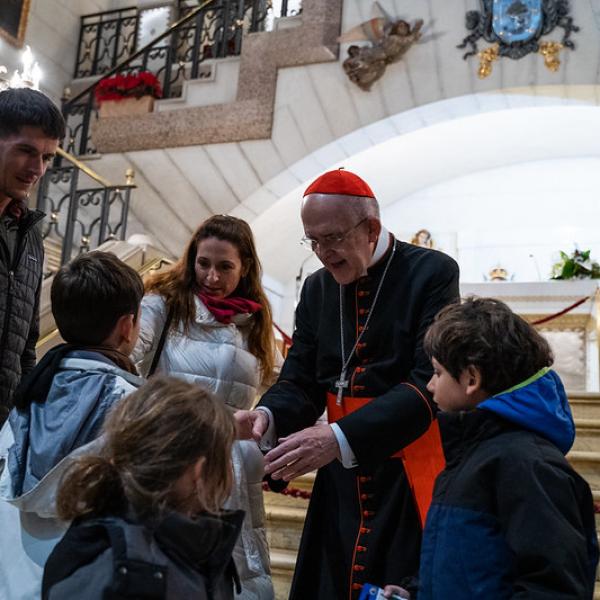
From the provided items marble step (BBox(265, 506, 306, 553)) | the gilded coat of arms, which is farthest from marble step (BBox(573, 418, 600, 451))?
the gilded coat of arms

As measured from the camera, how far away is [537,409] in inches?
Result: 58.8

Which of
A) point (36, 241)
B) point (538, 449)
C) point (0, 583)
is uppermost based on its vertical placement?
point (36, 241)

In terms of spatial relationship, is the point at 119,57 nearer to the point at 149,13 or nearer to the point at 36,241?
the point at 149,13

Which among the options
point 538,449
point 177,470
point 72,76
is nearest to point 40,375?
point 177,470

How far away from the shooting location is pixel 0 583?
162 cm

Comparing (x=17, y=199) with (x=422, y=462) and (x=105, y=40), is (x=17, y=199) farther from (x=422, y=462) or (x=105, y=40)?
(x=105, y=40)

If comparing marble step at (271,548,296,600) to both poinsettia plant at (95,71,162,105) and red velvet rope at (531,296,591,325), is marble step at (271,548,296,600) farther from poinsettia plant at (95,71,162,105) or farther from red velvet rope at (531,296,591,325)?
poinsettia plant at (95,71,162,105)

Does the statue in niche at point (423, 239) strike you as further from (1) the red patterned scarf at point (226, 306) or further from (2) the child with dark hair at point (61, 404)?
(2) the child with dark hair at point (61, 404)

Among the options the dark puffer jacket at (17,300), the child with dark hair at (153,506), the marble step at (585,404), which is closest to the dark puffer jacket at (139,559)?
the child with dark hair at (153,506)

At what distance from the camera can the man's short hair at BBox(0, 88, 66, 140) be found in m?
2.05

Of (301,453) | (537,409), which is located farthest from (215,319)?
(537,409)

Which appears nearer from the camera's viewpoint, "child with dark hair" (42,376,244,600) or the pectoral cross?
"child with dark hair" (42,376,244,600)

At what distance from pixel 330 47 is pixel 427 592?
22.4ft

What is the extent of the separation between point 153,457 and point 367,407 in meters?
0.72
